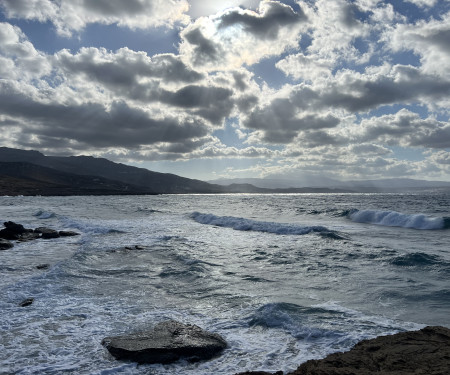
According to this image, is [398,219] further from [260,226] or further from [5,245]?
[5,245]

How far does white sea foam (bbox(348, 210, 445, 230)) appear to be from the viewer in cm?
3566

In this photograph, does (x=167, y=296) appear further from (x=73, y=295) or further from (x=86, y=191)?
(x=86, y=191)

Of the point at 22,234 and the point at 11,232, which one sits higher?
the point at 11,232

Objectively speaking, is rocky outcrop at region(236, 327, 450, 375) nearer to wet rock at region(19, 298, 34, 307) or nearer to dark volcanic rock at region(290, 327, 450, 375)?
dark volcanic rock at region(290, 327, 450, 375)

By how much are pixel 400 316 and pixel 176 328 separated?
683cm

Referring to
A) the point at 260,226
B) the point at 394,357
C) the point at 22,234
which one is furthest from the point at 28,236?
the point at 394,357

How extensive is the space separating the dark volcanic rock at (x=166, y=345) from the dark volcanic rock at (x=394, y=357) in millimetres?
2310

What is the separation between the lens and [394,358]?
6.44 meters

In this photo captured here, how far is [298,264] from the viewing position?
1709 cm

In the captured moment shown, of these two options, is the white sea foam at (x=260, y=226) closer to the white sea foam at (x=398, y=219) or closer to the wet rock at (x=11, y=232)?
the white sea foam at (x=398, y=219)

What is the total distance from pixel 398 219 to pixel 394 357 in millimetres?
37612

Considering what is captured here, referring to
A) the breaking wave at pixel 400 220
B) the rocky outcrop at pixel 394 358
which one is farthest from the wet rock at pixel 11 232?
the breaking wave at pixel 400 220

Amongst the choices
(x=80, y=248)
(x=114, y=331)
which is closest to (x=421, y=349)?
(x=114, y=331)

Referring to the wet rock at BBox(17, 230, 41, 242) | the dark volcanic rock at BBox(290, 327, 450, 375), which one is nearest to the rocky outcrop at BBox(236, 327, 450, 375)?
the dark volcanic rock at BBox(290, 327, 450, 375)
